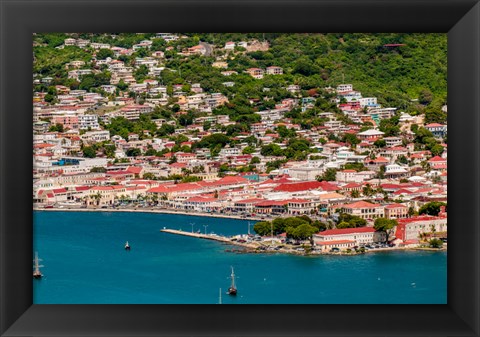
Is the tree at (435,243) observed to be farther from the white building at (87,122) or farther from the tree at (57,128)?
the tree at (57,128)

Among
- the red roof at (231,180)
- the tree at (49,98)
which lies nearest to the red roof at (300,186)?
the red roof at (231,180)

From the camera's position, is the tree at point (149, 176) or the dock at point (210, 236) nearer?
the dock at point (210, 236)

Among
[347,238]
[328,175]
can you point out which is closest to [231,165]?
[328,175]

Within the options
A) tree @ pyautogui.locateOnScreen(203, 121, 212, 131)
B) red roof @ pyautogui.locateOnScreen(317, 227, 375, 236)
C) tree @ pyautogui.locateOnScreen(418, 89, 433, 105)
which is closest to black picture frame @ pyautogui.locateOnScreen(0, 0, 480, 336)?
red roof @ pyautogui.locateOnScreen(317, 227, 375, 236)
